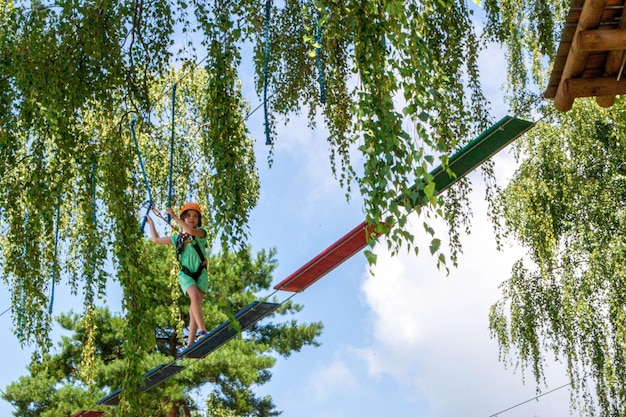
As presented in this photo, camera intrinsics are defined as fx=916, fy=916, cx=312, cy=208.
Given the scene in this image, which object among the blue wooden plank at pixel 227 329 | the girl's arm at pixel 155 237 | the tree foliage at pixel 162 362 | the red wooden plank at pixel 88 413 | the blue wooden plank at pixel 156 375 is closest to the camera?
the blue wooden plank at pixel 227 329

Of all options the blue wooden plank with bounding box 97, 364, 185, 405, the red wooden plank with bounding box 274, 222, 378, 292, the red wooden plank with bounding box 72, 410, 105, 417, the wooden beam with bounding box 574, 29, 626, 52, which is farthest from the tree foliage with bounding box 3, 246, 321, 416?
the wooden beam with bounding box 574, 29, 626, 52

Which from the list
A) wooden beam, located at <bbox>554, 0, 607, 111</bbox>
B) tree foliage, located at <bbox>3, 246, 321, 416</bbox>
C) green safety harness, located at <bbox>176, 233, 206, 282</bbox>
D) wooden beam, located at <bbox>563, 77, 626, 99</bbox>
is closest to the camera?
wooden beam, located at <bbox>554, 0, 607, 111</bbox>

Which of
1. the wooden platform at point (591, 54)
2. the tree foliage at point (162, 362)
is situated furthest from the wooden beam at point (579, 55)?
the tree foliage at point (162, 362)

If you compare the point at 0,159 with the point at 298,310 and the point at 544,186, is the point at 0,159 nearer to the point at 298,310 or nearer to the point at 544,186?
the point at 544,186

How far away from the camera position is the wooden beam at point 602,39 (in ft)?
12.3

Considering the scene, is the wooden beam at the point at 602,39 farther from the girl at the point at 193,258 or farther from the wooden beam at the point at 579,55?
the girl at the point at 193,258

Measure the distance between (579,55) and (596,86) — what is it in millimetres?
250

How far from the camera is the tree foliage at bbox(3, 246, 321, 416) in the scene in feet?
42.4

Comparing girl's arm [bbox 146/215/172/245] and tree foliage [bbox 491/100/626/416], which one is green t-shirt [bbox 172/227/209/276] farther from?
tree foliage [bbox 491/100/626/416]

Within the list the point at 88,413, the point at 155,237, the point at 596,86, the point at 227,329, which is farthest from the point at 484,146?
the point at 88,413

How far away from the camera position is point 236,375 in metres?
13.2

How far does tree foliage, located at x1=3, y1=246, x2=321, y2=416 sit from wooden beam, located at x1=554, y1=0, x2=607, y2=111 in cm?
867

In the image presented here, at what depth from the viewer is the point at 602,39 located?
376cm

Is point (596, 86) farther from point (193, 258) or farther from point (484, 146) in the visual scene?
point (193, 258)
